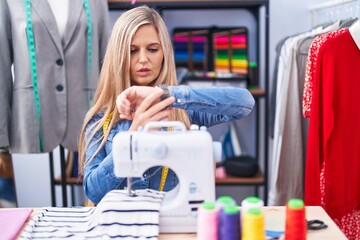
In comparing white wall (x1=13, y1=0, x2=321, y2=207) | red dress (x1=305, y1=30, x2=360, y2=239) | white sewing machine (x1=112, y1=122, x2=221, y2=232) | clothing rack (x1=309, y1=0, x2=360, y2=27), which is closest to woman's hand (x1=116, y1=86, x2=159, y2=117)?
white sewing machine (x1=112, y1=122, x2=221, y2=232)

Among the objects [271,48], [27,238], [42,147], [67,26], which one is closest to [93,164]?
[27,238]

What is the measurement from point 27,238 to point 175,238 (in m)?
0.36

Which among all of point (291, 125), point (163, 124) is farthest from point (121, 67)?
point (291, 125)

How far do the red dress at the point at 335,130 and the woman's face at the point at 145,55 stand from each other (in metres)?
0.65

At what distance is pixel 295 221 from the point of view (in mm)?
961

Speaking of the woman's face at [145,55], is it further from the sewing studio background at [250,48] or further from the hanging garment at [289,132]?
the sewing studio background at [250,48]

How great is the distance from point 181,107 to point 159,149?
0.48 ft

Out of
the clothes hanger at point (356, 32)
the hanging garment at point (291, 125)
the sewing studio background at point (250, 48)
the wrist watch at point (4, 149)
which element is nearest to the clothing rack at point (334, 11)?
the sewing studio background at point (250, 48)

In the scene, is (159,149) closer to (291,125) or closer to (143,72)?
(143,72)

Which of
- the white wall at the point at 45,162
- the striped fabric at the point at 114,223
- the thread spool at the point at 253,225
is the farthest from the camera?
the white wall at the point at 45,162

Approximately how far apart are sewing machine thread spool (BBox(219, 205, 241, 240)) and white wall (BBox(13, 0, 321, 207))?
217cm

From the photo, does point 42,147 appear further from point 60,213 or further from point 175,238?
point 175,238

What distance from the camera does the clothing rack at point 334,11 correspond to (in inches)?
86.1

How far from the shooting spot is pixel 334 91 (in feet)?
5.75
